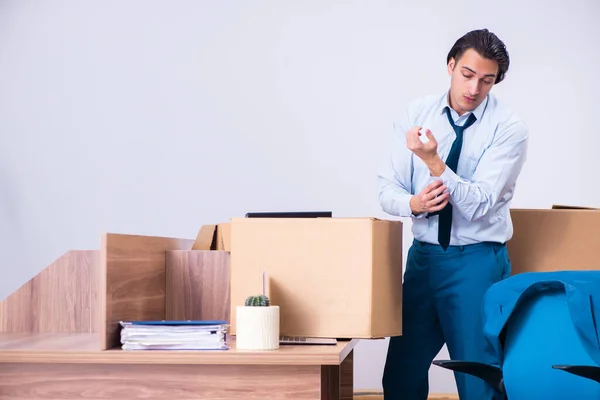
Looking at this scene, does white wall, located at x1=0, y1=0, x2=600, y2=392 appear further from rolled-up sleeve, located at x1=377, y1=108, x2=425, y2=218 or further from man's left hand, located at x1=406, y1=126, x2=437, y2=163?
man's left hand, located at x1=406, y1=126, x2=437, y2=163

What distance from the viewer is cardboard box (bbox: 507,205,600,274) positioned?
2412 mm

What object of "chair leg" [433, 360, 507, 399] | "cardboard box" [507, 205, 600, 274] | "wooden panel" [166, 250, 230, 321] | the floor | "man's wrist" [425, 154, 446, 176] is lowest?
the floor

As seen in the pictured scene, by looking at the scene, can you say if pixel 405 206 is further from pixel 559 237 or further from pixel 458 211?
pixel 559 237

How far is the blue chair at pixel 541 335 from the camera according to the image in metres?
1.65

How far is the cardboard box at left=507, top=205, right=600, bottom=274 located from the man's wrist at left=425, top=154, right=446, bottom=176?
1.59 feet

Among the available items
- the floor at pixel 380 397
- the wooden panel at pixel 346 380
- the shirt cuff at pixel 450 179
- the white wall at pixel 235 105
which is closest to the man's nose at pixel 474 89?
the shirt cuff at pixel 450 179

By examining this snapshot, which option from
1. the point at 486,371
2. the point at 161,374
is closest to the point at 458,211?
the point at 486,371

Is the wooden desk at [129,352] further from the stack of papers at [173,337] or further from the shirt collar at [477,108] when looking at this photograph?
the shirt collar at [477,108]

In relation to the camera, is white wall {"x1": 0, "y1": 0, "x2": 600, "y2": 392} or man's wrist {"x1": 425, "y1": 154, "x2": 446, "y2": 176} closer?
man's wrist {"x1": 425, "y1": 154, "x2": 446, "y2": 176}

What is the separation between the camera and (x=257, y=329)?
5.21 feet

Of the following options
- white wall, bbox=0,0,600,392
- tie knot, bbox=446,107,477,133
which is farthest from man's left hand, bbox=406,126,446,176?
white wall, bbox=0,0,600,392

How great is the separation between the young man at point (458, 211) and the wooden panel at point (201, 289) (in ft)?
1.70

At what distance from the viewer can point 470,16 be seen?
387 cm

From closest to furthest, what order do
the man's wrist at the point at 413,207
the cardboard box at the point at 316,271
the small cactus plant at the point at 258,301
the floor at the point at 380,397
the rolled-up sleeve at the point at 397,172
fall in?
the small cactus plant at the point at 258,301 → the cardboard box at the point at 316,271 → the man's wrist at the point at 413,207 → the rolled-up sleeve at the point at 397,172 → the floor at the point at 380,397
